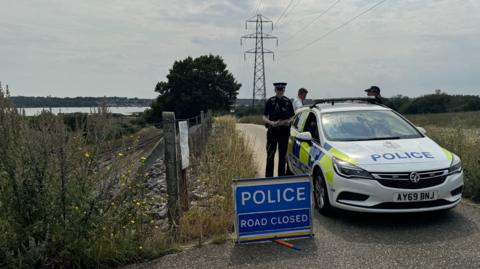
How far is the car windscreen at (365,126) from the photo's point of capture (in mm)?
5926

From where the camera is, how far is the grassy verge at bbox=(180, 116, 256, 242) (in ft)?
15.6

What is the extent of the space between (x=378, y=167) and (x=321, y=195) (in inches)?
38.6

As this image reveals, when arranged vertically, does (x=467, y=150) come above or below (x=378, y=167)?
below

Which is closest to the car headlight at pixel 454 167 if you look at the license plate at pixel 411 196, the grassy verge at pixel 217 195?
the license plate at pixel 411 196

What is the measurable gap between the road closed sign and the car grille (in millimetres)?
932

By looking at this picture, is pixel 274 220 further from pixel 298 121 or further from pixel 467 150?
pixel 467 150

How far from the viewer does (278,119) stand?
7246 mm

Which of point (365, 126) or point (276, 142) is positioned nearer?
point (365, 126)

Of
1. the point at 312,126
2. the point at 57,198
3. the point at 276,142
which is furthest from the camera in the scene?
the point at 276,142

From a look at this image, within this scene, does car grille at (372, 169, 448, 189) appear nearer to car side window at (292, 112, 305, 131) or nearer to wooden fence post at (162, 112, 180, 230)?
wooden fence post at (162, 112, 180, 230)

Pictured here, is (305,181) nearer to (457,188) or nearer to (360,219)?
(360,219)

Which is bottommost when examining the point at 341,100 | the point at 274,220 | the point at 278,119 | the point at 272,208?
the point at 274,220

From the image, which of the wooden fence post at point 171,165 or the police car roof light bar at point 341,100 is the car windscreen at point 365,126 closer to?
the police car roof light bar at point 341,100

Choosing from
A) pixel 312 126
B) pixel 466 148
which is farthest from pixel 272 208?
pixel 466 148
